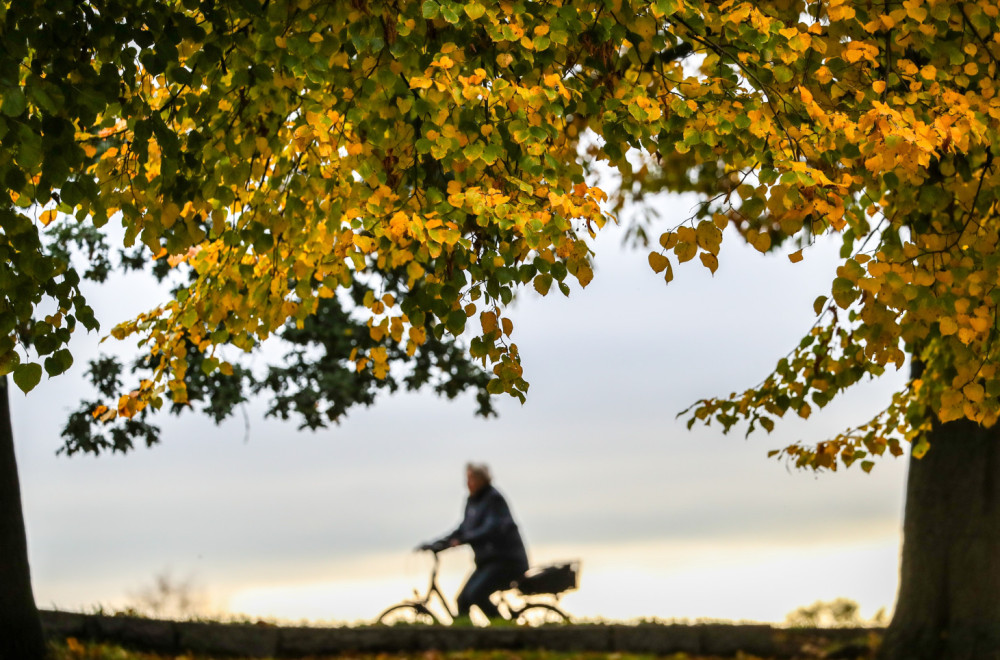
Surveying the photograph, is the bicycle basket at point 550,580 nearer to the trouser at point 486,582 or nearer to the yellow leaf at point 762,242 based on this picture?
the trouser at point 486,582

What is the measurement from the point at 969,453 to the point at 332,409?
5.97 metres

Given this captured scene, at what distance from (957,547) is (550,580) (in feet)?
11.5

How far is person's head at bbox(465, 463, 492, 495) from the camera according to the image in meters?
10.0

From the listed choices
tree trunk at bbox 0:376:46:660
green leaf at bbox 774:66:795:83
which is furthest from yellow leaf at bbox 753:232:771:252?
tree trunk at bbox 0:376:46:660

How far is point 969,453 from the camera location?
27.9ft

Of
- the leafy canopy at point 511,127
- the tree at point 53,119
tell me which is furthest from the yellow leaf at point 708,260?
the tree at point 53,119

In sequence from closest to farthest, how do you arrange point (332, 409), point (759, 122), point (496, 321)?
point (759, 122)
point (496, 321)
point (332, 409)

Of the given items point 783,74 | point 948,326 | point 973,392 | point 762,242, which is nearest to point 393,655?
point 973,392

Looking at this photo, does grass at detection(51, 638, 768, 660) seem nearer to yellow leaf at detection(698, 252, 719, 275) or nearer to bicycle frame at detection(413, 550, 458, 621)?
bicycle frame at detection(413, 550, 458, 621)

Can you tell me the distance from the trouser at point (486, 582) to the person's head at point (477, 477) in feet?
2.27

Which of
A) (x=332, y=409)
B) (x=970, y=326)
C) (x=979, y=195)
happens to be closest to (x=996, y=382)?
(x=970, y=326)

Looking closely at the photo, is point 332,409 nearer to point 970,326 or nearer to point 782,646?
point 782,646

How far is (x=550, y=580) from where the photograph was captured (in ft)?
33.2

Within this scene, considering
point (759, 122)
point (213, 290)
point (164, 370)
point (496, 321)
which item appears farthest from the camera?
point (164, 370)
